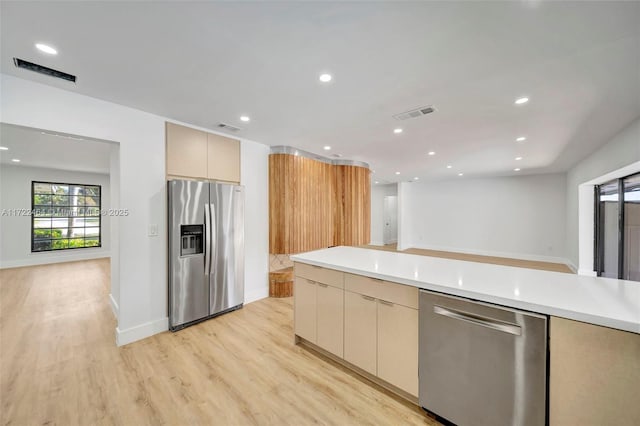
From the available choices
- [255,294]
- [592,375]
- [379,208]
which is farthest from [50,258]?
[379,208]

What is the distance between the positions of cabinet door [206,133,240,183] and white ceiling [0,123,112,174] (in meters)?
1.72

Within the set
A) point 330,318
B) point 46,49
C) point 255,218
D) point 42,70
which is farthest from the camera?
point 255,218

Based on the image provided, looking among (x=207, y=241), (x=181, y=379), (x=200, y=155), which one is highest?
(x=200, y=155)

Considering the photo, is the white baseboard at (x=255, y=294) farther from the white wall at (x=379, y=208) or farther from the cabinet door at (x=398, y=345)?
the white wall at (x=379, y=208)

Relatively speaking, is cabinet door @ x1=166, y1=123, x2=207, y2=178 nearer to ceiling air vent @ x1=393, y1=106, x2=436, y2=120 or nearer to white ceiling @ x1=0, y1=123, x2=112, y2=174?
white ceiling @ x1=0, y1=123, x2=112, y2=174

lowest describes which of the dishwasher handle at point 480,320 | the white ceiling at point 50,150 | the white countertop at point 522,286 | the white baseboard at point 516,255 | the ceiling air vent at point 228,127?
the white baseboard at point 516,255

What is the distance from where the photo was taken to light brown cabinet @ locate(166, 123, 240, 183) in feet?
10.1

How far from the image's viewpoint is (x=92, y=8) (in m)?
1.38

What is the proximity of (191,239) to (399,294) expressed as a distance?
2682mm

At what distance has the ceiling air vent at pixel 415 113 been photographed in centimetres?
269

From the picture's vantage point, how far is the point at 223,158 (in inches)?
141

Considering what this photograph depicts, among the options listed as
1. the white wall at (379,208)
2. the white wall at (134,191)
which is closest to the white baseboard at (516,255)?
the white wall at (379,208)

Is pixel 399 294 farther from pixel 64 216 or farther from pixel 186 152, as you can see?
pixel 64 216

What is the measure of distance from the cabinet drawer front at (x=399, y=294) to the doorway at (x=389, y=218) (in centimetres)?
867
